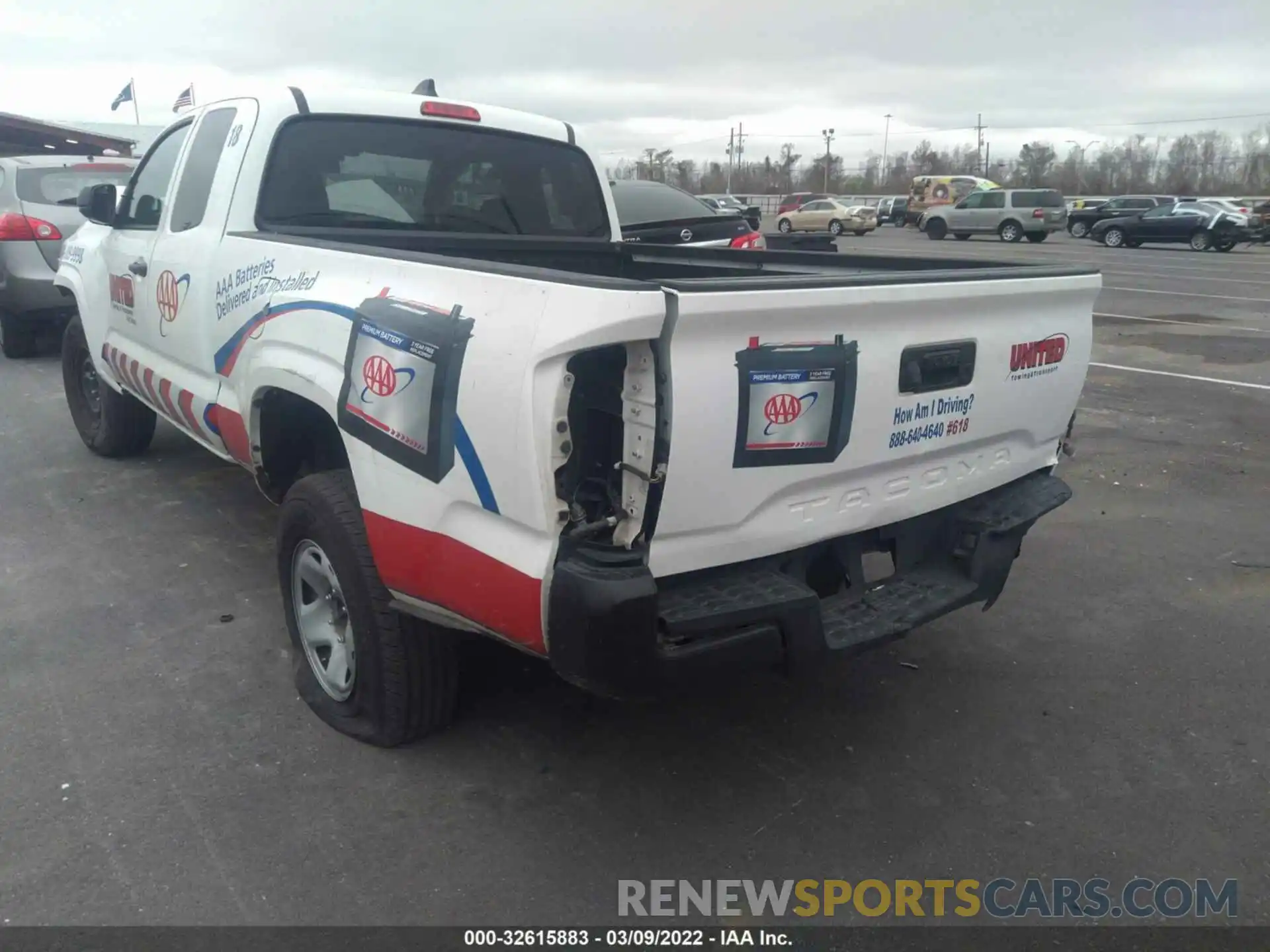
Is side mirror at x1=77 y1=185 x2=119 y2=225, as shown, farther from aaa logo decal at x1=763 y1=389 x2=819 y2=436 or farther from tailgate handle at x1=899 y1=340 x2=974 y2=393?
tailgate handle at x1=899 y1=340 x2=974 y2=393

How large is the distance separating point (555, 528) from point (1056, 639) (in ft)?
8.59

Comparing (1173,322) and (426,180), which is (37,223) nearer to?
(426,180)

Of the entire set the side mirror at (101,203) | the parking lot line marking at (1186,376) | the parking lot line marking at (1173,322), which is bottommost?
the parking lot line marking at (1186,376)

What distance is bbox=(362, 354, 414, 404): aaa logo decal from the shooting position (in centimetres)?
269

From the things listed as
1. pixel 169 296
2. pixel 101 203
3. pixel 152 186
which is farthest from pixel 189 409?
pixel 101 203

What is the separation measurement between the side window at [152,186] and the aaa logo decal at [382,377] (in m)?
2.49

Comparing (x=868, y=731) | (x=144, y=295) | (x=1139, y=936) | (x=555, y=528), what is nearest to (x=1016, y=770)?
(x=868, y=731)

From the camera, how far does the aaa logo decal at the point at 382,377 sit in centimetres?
269

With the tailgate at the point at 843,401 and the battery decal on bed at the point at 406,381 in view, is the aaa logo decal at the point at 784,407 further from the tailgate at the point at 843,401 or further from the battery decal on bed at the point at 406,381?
the battery decal on bed at the point at 406,381

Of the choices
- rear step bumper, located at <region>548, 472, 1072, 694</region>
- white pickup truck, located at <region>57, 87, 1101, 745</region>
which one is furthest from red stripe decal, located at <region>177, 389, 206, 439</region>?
rear step bumper, located at <region>548, 472, 1072, 694</region>

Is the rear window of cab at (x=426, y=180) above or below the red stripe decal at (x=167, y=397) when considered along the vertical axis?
above

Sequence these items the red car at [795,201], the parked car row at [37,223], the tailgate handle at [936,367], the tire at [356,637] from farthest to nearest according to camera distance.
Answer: the red car at [795,201], the parked car row at [37,223], the tire at [356,637], the tailgate handle at [936,367]

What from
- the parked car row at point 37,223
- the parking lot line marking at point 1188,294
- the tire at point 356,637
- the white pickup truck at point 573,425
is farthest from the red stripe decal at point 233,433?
the parking lot line marking at point 1188,294

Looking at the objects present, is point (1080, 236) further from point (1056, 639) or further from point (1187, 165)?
point (1187, 165)
